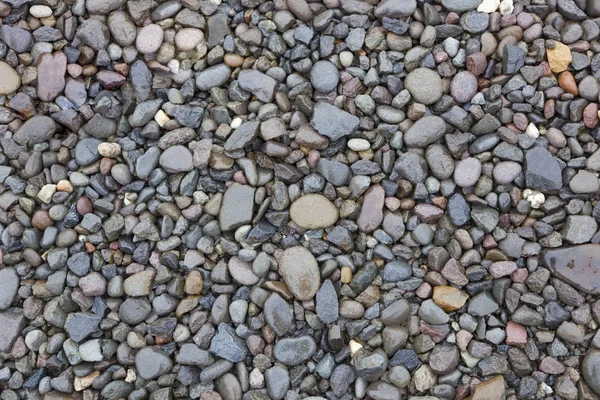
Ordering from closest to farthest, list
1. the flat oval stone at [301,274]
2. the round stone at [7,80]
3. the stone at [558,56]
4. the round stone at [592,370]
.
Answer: the round stone at [592,370], the flat oval stone at [301,274], the stone at [558,56], the round stone at [7,80]

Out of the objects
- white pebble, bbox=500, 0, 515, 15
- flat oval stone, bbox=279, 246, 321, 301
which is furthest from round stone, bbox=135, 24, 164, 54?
white pebble, bbox=500, 0, 515, 15

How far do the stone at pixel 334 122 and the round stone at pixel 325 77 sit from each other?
11 centimetres

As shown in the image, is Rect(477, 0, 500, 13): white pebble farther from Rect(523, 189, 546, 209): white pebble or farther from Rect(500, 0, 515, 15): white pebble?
Rect(523, 189, 546, 209): white pebble

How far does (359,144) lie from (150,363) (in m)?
1.24

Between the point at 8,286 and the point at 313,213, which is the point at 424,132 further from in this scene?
the point at 8,286

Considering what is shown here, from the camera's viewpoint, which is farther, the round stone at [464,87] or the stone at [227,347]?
the round stone at [464,87]

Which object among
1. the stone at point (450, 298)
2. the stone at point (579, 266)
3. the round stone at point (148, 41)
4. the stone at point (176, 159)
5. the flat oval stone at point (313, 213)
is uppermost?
the round stone at point (148, 41)

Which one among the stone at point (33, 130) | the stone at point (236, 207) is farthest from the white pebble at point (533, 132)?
the stone at point (33, 130)

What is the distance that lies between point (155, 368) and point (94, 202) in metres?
0.75

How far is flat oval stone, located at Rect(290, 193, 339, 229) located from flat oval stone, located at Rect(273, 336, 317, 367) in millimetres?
464

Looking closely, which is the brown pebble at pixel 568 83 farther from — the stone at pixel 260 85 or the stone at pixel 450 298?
the stone at pixel 260 85

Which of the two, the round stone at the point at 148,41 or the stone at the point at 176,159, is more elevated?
the round stone at the point at 148,41

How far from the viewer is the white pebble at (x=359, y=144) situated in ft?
8.11

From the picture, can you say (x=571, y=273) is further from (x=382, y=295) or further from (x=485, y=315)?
(x=382, y=295)
